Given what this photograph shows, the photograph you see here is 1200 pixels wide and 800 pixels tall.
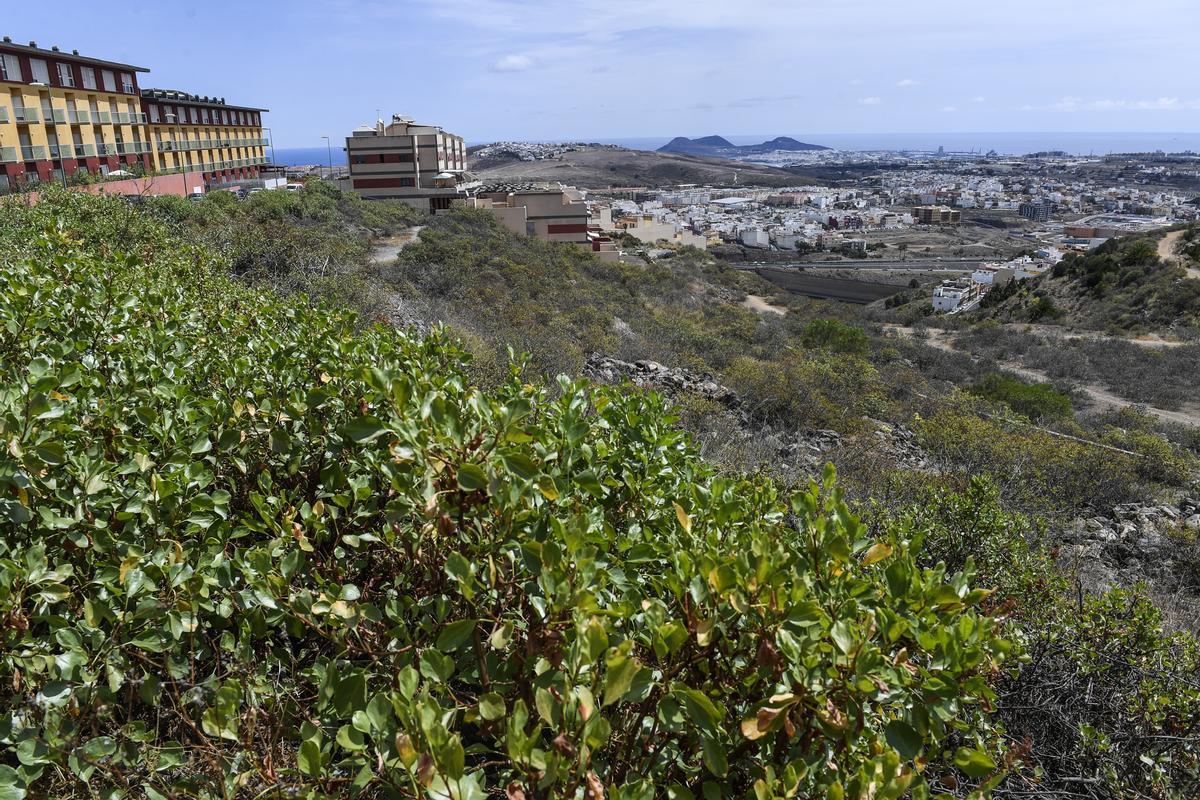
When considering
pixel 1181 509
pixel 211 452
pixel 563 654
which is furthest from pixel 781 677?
pixel 1181 509

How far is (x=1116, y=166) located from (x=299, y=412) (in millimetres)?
218679

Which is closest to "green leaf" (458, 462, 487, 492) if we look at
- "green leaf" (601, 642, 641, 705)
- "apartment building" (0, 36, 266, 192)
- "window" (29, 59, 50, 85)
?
"green leaf" (601, 642, 641, 705)

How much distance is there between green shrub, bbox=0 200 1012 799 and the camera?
132cm

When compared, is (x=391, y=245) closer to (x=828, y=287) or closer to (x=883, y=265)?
(x=828, y=287)

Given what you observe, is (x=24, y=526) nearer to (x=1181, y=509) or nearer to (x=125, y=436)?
(x=125, y=436)

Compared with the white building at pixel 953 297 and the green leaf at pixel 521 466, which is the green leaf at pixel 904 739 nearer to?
the green leaf at pixel 521 466

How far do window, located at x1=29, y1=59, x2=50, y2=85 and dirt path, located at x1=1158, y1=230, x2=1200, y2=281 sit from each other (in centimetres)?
5239

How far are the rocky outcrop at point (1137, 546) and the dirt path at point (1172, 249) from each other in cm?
2965

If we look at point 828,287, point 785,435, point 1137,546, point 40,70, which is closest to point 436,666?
point 1137,546

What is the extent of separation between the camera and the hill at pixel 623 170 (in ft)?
427

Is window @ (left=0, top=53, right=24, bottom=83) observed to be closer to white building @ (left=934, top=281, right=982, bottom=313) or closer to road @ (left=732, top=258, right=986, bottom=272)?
white building @ (left=934, top=281, right=982, bottom=313)

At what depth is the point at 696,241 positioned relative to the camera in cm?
5975

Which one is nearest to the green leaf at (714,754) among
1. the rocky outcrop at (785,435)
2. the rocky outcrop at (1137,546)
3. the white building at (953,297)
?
the rocky outcrop at (1137,546)

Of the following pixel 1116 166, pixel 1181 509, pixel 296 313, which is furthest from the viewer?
pixel 1116 166
